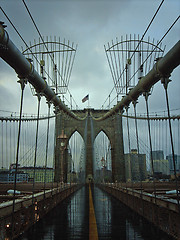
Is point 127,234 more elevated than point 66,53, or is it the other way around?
point 66,53

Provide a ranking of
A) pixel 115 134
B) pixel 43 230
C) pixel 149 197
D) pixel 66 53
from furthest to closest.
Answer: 1. pixel 115 134
2. pixel 66 53
3. pixel 149 197
4. pixel 43 230

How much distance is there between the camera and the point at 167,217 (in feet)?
9.42

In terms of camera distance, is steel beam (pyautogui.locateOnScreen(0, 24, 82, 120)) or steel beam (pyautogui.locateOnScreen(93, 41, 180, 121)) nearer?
steel beam (pyautogui.locateOnScreen(0, 24, 82, 120))

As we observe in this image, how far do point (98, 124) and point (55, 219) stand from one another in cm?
2831

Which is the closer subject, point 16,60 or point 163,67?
point 16,60

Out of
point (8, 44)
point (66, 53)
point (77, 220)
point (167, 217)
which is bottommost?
point (77, 220)

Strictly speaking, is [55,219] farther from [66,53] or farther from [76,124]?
[76,124]

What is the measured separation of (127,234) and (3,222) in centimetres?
183

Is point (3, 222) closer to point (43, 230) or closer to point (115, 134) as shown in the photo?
point (43, 230)

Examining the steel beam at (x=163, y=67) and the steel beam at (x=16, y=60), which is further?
the steel beam at (x=163, y=67)

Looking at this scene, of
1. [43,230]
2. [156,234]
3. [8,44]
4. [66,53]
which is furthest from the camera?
[66,53]

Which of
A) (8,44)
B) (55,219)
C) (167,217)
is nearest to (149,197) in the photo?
(167,217)

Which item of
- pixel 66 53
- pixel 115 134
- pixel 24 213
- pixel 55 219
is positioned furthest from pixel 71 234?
pixel 115 134

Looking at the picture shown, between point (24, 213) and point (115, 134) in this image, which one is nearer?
point (24, 213)
